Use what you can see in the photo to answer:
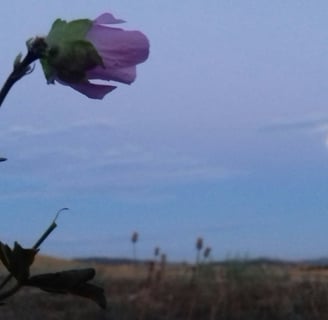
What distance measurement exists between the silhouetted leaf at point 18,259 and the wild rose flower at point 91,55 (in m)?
0.13

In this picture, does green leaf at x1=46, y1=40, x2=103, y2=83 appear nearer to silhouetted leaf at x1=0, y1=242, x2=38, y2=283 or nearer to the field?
silhouetted leaf at x1=0, y1=242, x2=38, y2=283

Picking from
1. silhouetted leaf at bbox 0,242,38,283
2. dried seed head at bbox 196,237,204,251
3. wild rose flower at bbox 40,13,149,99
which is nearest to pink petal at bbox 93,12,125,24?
wild rose flower at bbox 40,13,149,99

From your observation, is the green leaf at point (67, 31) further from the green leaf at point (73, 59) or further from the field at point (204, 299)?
the field at point (204, 299)

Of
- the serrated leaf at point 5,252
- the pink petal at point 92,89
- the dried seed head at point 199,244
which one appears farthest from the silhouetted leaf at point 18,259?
the dried seed head at point 199,244

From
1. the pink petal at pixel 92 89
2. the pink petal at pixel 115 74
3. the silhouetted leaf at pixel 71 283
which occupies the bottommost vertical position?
the silhouetted leaf at pixel 71 283

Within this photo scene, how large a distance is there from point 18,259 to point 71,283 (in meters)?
0.05

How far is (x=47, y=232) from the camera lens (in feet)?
2.83

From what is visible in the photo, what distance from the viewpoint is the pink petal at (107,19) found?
85 centimetres

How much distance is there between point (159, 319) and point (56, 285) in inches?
196

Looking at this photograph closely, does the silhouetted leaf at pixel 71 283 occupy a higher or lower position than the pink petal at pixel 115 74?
lower

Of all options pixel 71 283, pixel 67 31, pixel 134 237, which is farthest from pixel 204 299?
pixel 67 31

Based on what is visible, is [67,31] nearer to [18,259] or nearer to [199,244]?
[18,259]

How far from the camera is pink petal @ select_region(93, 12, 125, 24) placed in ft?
2.78

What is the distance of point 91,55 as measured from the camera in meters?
0.80
